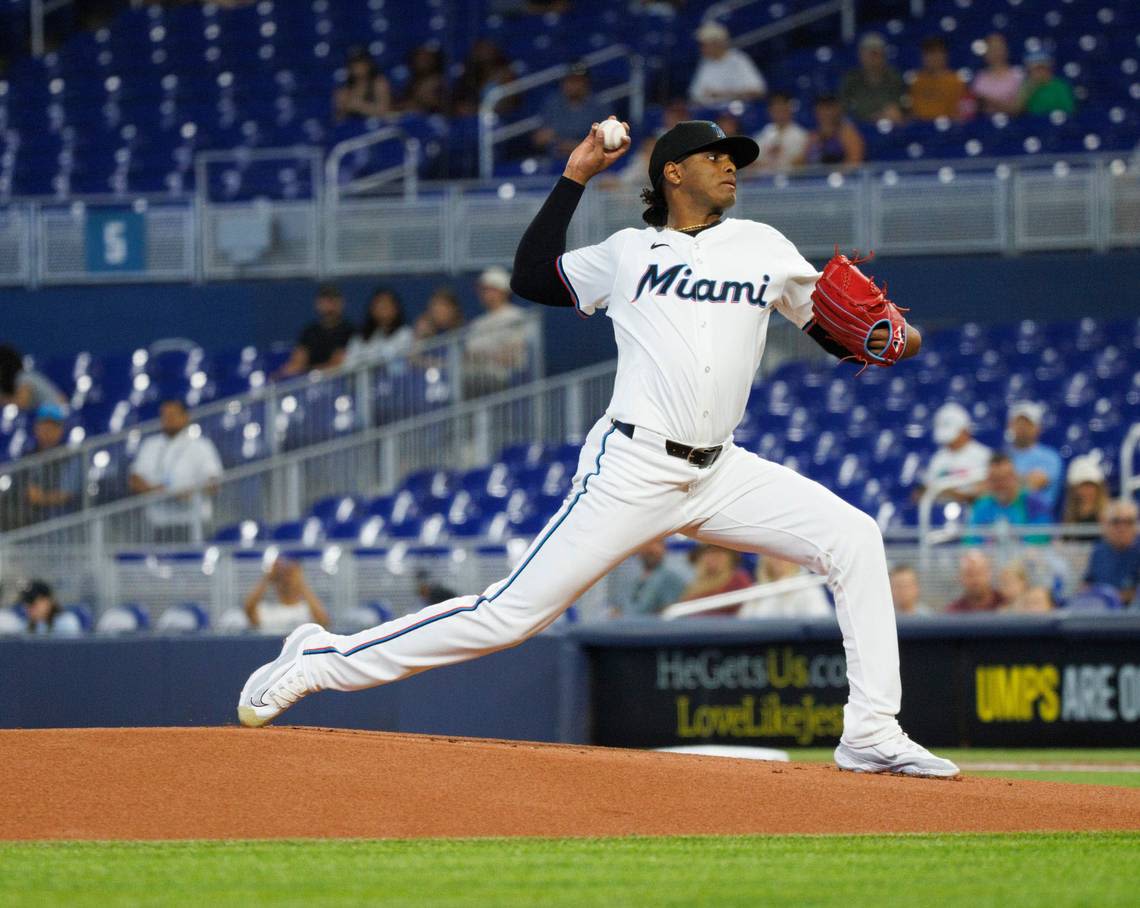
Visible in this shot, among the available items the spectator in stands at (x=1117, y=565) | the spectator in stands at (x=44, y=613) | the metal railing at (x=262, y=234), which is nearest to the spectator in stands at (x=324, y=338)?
the metal railing at (x=262, y=234)

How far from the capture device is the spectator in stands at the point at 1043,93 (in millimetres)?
16531

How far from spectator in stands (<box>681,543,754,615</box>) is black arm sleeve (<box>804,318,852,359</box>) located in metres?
5.12

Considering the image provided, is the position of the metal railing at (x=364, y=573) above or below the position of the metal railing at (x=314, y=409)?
below

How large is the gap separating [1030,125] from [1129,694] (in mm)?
7373

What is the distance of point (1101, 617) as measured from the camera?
10.0 meters

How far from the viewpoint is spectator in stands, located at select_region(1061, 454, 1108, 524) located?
11.3 m

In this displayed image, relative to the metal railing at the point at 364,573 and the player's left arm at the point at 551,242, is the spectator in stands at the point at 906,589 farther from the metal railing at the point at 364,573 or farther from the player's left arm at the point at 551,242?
the player's left arm at the point at 551,242

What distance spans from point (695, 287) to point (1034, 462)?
668cm

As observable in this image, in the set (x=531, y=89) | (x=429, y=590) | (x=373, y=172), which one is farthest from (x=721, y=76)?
(x=429, y=590)

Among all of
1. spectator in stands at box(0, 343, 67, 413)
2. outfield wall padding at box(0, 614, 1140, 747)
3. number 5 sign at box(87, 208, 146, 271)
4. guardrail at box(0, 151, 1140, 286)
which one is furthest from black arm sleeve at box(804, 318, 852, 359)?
number 5 sign at box(87, 208, 146, 271)

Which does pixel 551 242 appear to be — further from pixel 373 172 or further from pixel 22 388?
pixel 373 172

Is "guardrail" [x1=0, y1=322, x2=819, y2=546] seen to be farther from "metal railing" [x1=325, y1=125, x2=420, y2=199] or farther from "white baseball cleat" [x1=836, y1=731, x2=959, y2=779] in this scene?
"white baseball cleat" [x1=836, y1=731, x2=959, y2=779]

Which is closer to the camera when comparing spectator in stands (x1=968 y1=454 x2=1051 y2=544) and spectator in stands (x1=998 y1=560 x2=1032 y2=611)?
spectator in stands (x1=998 y1=560 x2=1032 y2=611)

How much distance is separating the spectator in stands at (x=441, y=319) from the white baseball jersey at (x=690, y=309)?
8998mm
